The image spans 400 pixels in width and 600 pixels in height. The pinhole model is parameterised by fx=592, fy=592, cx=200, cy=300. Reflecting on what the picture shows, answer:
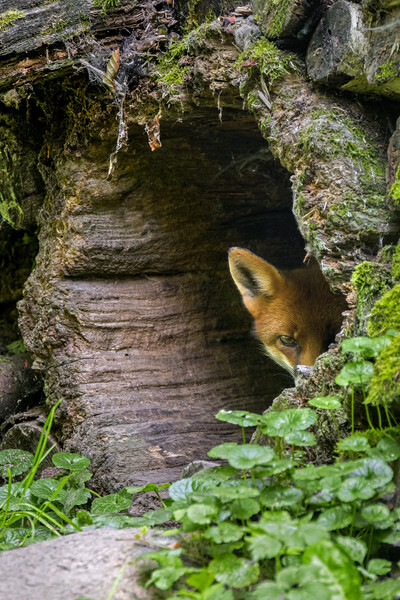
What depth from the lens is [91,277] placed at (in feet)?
15.5

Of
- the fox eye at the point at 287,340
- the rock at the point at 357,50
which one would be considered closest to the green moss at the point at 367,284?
the rock at the point at 357,50

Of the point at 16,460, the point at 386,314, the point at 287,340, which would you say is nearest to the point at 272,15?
the point at 386,314

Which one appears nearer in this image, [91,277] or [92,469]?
[92,469]

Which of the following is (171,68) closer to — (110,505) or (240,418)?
(240,418)

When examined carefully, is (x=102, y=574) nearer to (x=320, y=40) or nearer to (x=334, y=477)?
(x=334, y=477)

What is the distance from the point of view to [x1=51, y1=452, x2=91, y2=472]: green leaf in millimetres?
3577

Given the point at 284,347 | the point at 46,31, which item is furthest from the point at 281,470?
the point at 46,31

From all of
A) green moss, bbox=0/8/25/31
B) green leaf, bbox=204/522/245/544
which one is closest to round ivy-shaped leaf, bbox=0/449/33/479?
green leaf, bbox=204/522/245/544

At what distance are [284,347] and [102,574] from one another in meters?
3.03

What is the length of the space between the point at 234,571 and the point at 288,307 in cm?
310

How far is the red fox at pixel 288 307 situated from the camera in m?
4.47

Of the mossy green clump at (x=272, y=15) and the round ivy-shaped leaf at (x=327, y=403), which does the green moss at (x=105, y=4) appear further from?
the round ivy-shaped leaf at (x=327, y=403)

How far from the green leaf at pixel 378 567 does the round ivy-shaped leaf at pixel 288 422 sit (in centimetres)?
56

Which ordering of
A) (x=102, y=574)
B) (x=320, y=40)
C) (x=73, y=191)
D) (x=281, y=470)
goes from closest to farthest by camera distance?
(x=102, y=574)
(x=281, y=470)
(x=320, y=40)
(x=73, y=191)
